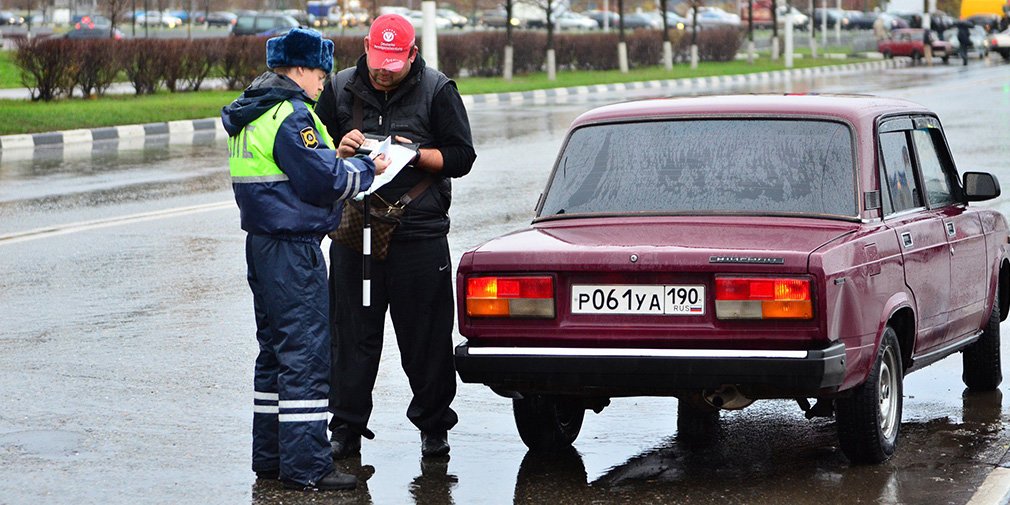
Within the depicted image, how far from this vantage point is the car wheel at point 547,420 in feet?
19.9

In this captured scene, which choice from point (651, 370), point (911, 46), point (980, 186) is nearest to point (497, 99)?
point (980, 186)

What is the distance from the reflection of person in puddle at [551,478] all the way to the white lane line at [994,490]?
1.31 metres

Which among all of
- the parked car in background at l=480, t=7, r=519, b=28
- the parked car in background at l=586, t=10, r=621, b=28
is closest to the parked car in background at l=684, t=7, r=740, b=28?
the parked car in background at l=586, t=10, r=621, b=28

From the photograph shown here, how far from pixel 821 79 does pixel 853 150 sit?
39162 mm

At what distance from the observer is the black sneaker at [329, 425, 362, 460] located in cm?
609

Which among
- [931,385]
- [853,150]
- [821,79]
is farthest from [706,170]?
[821,79]

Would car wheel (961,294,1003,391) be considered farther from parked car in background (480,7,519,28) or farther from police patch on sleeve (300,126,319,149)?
parked car in background (480,7,519,28)

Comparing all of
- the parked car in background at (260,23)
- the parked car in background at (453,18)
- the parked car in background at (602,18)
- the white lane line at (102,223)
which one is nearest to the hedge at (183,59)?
the white lane line at (102,223)

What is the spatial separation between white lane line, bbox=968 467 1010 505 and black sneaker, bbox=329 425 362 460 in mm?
2232

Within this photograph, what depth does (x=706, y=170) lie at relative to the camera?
6.16 m

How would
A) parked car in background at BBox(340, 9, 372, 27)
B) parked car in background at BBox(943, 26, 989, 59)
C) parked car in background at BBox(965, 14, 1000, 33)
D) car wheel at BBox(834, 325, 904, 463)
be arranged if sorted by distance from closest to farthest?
1. car wheel at BBox(834, 325, 904, 463)
2. parked car in background at BBox(943, 26, 989, 59)
3. parked car in background at BBox(340, 9, 372, 27)
4. parked car in background at BBox(965, 14, 1000, 33)

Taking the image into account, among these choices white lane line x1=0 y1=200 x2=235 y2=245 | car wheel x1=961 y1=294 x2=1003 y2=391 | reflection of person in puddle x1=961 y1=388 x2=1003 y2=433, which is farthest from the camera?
white lane line x1=0 y1=200 x2=235 y2=245

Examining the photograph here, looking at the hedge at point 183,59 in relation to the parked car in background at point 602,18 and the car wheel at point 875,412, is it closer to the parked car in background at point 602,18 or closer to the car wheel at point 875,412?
the car wheel at point 875,412

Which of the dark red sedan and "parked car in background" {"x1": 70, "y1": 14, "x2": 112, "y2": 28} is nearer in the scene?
the dark red sedan
